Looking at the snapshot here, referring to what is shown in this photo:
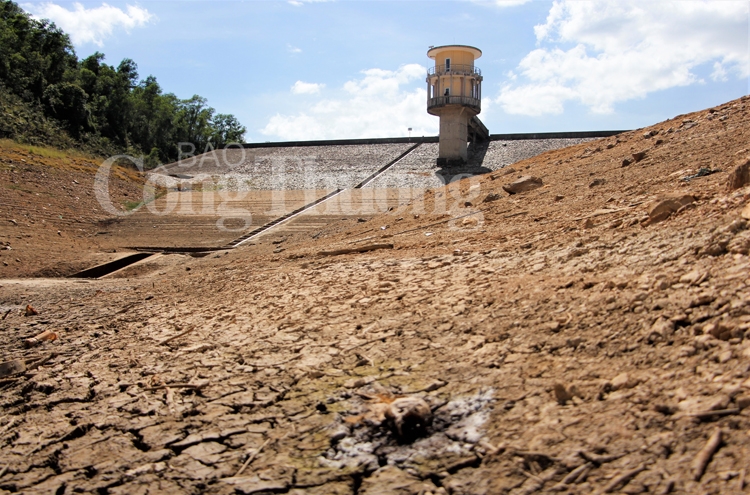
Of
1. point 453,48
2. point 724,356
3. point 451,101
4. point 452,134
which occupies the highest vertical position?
point 453,48

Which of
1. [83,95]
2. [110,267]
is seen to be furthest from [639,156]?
[83,95]

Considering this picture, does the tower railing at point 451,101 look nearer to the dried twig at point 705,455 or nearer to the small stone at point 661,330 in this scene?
the small stone at point 661,330

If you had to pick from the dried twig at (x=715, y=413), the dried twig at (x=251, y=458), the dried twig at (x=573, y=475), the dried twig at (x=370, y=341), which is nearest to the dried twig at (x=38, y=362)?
the dried twig at (x=370, y=341)

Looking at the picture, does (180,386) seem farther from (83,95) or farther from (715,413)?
(83,95)

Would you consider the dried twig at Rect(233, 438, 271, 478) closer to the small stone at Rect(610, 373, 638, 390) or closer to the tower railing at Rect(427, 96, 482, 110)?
the small stone at Rect(610, 373, 638, 390)

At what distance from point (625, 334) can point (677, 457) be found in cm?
121

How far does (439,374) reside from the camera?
166 inches

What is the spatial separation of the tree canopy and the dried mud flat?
22.6 meters

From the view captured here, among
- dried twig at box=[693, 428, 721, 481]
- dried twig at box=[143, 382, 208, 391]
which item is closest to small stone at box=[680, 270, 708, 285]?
dried twig at box=[693, 428, 721, 481]

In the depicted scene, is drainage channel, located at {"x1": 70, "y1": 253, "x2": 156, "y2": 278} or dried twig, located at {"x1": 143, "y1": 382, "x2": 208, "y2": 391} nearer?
dried twig, located at {"x1": 143, "y1": 382, "x2": 208, "y2": 391}

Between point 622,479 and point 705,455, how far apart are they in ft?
1.19

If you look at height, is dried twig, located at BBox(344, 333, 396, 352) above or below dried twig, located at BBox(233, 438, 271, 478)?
above

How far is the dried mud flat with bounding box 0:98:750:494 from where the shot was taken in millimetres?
3150

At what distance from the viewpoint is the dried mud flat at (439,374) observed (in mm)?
3150
